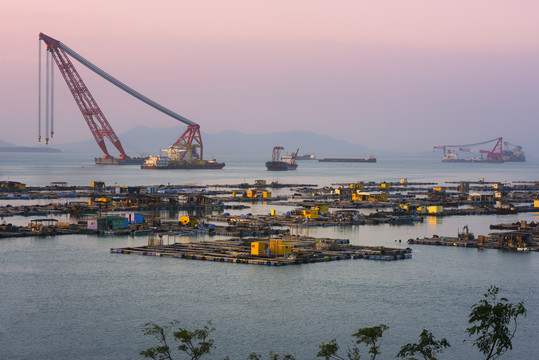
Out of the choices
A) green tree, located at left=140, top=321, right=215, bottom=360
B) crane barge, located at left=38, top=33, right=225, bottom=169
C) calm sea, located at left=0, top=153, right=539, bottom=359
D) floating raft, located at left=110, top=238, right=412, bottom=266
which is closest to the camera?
green tree, located at left=140, top=321, right=215, bottom=360

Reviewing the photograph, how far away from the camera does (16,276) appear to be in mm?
21750

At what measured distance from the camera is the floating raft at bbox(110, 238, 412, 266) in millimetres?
23484

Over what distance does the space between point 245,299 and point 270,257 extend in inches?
188

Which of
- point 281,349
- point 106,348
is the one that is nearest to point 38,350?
point 106,348

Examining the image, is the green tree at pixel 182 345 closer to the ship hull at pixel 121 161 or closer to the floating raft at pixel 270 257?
the floating raft at pixel 270 257

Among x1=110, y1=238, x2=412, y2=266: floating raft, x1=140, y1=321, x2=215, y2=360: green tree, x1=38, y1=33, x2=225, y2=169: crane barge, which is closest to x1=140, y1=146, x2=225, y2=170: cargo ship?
x1=38, y1=33, x2=225, y2=169: crane barge

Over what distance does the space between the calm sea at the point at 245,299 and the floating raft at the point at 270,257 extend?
46cm

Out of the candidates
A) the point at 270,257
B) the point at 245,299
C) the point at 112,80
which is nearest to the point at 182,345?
the point at 245,299

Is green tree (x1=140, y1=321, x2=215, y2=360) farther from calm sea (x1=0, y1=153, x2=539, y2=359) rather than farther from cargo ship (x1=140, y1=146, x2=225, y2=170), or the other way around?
cargo ship (x1=140, y1=146, x2=225, y2=170)

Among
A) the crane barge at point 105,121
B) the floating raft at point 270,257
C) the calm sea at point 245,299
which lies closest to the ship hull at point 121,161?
the crane barge at point 105,121

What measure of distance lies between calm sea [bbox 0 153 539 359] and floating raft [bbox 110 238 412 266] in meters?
0.46

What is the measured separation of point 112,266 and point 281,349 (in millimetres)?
9156

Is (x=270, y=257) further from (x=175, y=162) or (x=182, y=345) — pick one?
(x=175, y=162)

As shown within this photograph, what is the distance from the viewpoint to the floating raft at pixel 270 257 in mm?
23484
